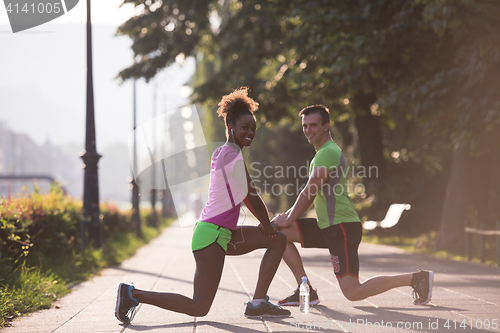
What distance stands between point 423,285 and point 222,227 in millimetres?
2214

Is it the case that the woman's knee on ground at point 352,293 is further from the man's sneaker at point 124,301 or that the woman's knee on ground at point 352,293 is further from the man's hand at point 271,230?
the man's sneaker at point 124,301

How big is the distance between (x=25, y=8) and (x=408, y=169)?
15.6m

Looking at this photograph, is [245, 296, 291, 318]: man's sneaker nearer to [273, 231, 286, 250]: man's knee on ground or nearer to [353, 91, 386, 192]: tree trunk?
[273, 231, 286, 250]: man's knee on ground

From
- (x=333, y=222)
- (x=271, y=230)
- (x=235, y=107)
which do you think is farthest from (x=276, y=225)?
(x=235, y=107)

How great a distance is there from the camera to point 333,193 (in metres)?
5.64

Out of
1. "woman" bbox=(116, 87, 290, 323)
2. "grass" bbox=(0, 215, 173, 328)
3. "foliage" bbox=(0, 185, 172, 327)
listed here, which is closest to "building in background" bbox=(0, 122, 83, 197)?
"foliage" bbox=(0, 185, 172, 327)

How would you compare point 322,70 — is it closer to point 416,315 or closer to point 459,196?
point 459,196

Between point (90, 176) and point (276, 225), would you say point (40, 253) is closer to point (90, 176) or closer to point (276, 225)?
point (90, 176)

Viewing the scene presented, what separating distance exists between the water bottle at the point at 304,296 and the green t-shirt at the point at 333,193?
27.0 inches

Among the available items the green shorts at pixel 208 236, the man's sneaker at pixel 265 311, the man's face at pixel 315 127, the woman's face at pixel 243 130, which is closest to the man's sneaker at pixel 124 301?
the green shorts at pixel 208 236

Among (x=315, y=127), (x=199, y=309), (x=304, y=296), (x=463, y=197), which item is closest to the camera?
(x=199, y=309)

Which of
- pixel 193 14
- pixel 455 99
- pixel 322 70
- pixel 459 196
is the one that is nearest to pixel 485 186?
pixel 459 196

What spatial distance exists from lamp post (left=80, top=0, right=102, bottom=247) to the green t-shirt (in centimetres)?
749

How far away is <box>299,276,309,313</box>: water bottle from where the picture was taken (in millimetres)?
5988
